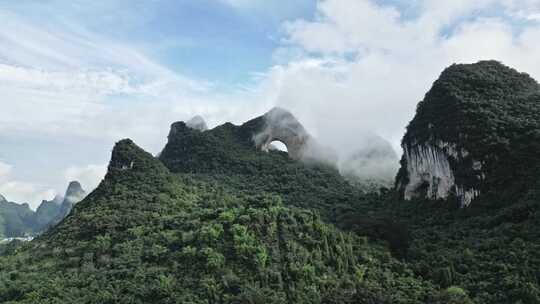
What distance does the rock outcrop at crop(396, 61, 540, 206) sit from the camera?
39500mm

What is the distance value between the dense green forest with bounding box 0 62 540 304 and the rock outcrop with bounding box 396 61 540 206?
0.50 ft

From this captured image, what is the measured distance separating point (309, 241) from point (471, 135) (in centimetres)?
1647

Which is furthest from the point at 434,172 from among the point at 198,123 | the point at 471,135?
the point at 198,123

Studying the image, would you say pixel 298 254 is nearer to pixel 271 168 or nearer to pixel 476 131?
pixel 476 131

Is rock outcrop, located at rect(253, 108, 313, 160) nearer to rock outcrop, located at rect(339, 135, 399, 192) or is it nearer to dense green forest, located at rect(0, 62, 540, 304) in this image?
rock outcrop, located at rect(339, 135, 399, 192)

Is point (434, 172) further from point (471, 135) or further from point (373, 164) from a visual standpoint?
point (373, 164)

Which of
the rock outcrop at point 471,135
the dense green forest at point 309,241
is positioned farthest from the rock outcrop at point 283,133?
the rock outcrop at point 471,135

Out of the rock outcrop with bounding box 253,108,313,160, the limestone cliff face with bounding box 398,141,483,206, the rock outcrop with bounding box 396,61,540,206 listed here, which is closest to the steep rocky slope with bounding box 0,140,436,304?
the limestone cliff face with bounding box 398,141,483,206

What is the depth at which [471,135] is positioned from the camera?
Result: 1630 inches

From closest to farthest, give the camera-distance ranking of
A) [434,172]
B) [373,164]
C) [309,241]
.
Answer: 1. [309,241]
2. [434,172]
3. [373,164]

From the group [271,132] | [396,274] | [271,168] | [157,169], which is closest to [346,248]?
[396,274]

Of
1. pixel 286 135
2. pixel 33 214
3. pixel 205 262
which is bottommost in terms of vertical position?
pixel 205 262

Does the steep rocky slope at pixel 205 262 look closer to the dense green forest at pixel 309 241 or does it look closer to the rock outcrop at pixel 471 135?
the dense green forest at pixel 309 241

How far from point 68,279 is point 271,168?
3567 cm
